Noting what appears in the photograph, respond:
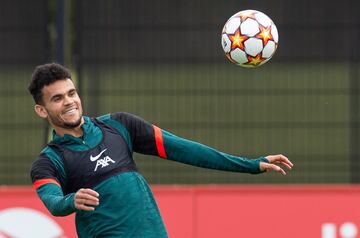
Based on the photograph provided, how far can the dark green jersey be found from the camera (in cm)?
625

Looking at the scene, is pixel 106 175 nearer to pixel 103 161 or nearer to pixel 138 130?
pixel 103 161

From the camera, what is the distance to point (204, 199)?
34.1 feet

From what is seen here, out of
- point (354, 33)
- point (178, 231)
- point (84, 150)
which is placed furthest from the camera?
point (354, 33)

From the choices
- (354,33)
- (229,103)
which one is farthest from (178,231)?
(354,33)

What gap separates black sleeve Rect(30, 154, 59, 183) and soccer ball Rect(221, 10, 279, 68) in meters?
2.07

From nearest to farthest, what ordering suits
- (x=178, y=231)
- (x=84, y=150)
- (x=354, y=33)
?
1. (x=84, y=150)
2. (x=178, y=231)
3. (x=354, y=33)

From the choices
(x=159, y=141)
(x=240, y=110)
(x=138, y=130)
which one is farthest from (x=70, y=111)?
(x=240, y=110)

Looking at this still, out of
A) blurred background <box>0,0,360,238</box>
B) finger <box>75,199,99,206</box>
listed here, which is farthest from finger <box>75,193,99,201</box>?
blurred background <box>0,0,360,238</box>

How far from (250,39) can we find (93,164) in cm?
199

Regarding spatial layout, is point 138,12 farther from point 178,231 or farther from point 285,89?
point 178,231

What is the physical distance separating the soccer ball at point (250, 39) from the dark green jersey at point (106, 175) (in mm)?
1449

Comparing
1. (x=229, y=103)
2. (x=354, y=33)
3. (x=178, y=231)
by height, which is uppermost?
(x=354, y=33)

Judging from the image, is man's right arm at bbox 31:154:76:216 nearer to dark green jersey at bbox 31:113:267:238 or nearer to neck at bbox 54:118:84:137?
dark green jersey at bbox 31:113:267:238

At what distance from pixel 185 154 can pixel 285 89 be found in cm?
628
